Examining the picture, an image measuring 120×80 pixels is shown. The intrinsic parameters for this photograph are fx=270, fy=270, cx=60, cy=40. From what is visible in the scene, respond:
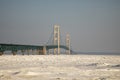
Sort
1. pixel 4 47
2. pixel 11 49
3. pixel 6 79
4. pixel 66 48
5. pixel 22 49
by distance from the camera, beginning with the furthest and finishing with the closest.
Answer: pixel 66 48 → pixel 22 49 → pixel 11 49 → pixel 4 47 → pixel 6 79

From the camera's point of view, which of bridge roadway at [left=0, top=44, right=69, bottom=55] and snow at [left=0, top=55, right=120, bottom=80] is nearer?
snow at [left=0, top=55, right=120, bottom=80]

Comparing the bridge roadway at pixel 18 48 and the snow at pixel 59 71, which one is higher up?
the bridge roadway at pixel 18 48

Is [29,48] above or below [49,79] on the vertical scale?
above

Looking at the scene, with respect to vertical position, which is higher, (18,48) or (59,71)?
(18,48)

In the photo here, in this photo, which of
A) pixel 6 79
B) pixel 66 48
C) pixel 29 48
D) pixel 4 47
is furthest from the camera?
pixel 66 48

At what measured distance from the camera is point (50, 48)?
84750mm

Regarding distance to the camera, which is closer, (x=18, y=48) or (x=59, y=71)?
(x=59, y=71)

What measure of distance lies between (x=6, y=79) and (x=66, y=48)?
8206cm

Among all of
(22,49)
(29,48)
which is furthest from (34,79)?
(29,48)

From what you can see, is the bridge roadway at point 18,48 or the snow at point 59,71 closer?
the snow at point 59,71

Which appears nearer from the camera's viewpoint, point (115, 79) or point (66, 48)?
point (115, 79)

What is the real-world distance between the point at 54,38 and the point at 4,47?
22710 mm

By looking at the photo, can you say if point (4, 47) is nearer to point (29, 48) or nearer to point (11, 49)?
point (11, 49)

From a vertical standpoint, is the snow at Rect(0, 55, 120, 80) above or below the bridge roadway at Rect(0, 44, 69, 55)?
below
